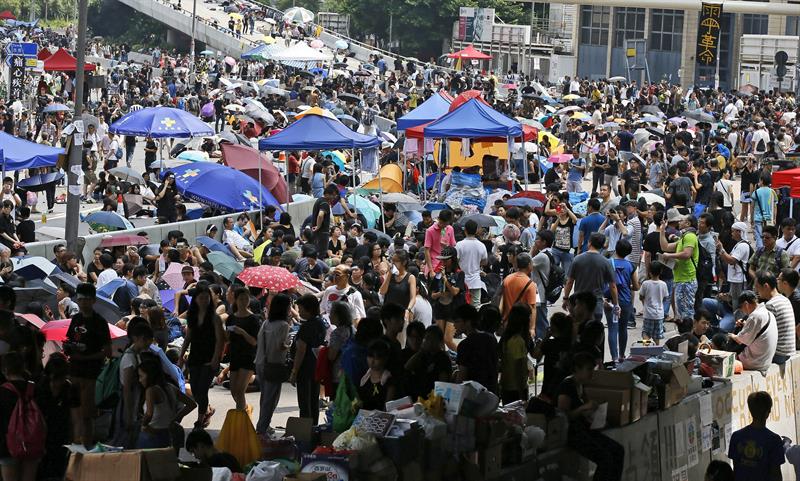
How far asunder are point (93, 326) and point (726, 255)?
A: 8.75 metres

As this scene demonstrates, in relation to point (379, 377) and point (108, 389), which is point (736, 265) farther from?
point (108, 389)

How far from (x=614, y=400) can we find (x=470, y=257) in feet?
19.2

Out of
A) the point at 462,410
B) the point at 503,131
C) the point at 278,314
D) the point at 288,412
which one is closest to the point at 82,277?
the point at 288,412

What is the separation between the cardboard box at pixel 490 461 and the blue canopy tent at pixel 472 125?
52.7ft

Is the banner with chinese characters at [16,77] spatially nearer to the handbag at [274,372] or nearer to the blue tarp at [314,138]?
the blue tarp at [314,138]

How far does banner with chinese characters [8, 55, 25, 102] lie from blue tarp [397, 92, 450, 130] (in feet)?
68.2

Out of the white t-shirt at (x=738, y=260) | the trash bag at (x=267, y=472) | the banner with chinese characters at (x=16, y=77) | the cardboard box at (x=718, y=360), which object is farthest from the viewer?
the banner with chinese characters at (x=16, y=77)

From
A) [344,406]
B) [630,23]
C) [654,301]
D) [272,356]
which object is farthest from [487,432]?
[630,23]

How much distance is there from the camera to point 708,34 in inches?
2281

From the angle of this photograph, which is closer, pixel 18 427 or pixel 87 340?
pixel 18 427

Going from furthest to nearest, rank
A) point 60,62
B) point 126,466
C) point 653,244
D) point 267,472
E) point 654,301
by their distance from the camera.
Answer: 1. point 60,62
2. point 653,244
3. point 654,301
4. point 267,472
5. point 126,466

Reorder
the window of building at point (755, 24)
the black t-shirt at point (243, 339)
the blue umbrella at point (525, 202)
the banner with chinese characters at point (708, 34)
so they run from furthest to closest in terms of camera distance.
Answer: the window of building at point (755, 24), the banner with chinese characters at point (708, 34), the blue umbrella at point (525, 202), the black t-shirt at point (243, 339)

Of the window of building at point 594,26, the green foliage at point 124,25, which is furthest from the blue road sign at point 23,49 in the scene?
the green foliage at point 124,25

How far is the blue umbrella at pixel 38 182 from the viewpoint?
27.8 meters
